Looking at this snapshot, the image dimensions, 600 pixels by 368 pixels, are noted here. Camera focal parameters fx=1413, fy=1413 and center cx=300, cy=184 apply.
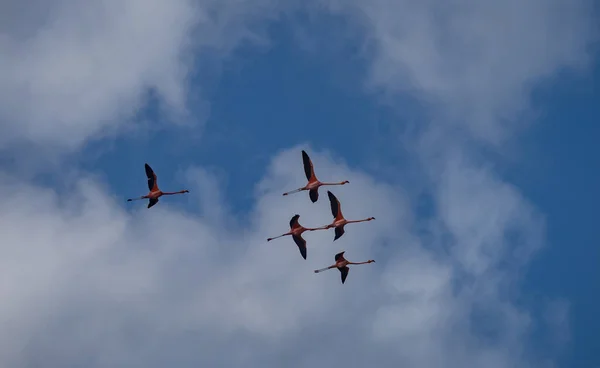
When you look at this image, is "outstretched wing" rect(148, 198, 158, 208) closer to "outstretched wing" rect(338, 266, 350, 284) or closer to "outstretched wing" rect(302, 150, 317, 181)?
"outstretched wing" rect(302, 150, 317, 181)

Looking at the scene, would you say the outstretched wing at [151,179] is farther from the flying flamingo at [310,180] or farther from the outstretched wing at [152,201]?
Answer: the flying flamingo at [310,180]

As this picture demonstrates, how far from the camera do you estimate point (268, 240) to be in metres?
129

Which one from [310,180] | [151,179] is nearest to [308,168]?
[310,180]

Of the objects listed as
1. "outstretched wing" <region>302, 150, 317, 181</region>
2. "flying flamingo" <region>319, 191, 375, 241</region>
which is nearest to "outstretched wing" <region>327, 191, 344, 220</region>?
"flying flamingo" <region>319, 191, 375, 241</region>

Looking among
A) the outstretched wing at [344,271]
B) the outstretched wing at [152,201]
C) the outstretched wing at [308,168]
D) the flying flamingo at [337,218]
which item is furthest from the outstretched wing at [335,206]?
the outstretched wing at [152,201]

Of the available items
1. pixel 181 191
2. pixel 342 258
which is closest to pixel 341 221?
pixel 342 258

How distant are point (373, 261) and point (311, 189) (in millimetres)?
11059

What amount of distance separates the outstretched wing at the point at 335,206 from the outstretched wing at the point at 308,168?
237 cm

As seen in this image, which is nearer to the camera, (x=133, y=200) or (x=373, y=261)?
(x=133, y=200)

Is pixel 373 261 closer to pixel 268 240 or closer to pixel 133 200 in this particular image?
pixel 268 240

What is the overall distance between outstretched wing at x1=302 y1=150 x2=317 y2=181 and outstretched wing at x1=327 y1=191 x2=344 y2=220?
237 cm

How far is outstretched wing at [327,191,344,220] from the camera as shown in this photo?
421 feet

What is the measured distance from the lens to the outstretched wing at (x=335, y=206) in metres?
128

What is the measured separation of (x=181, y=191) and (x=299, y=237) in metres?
11.6
